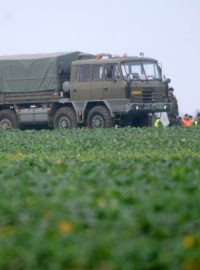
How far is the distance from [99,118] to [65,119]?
1.44 m

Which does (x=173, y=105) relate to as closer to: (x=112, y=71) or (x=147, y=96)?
(x=147, y=96)

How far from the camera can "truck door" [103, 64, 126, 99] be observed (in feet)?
113

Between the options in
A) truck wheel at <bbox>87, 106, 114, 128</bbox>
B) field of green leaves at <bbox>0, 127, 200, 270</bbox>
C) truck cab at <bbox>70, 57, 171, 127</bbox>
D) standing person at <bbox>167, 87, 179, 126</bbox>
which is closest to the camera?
field of green leaves at <bbox>0, 127, 200, 270</bbox>

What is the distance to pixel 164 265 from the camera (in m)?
6.30

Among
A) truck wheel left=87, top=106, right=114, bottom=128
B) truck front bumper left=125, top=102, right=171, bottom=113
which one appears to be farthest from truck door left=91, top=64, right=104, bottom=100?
truck front bumper left=125, top=102, right=171, bottom=113

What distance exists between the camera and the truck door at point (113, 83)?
34.4 metres

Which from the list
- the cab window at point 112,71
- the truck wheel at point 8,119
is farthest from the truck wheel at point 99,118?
the truck wheel at point 8,119

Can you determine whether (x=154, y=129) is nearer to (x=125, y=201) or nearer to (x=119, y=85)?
(x=119, y=85)

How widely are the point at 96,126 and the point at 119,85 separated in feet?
7.49

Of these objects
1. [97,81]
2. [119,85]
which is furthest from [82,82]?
[119,85]

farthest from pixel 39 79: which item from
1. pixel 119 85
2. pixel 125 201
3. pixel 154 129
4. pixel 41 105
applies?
pixel 125 201

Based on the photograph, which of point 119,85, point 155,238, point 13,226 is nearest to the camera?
point 155,238

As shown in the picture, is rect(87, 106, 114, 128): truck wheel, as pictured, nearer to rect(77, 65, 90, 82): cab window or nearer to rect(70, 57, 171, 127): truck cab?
rect(70, 57, 171, 127): truck cab

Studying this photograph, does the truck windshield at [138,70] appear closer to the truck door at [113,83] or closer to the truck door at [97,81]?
the truck door at [113,83]
